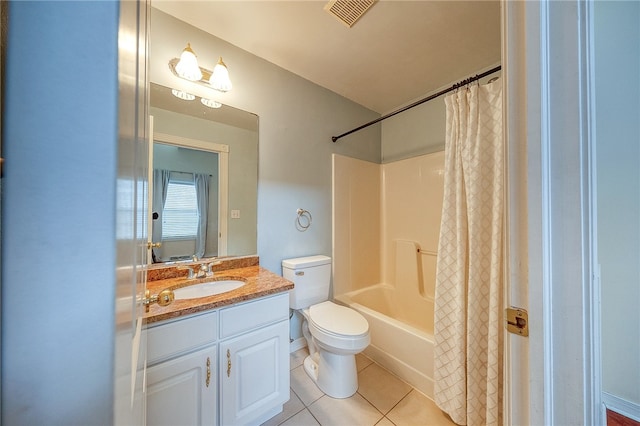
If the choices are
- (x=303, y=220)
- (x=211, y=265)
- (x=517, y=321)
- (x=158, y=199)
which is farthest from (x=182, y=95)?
(x=517, y=321)

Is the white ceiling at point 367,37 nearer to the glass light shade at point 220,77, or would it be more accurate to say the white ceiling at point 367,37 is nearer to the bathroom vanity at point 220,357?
the glass light shade at point 220,77

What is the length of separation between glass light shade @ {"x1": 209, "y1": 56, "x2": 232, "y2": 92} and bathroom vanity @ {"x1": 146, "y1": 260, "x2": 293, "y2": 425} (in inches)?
49.0

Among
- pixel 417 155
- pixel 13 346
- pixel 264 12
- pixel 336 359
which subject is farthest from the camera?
pixel 417 155

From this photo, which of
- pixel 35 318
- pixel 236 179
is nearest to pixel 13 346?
pixel 35 318

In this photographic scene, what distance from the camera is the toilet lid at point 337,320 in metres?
1.36

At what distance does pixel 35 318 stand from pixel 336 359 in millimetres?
1534

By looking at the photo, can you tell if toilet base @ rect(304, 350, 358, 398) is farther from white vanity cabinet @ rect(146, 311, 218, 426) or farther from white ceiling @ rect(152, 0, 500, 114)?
white ceiling @ rect(152, 0, 500, 114)

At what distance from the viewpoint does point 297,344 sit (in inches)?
73.2

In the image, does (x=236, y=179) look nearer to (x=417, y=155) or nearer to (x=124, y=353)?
(x=124, y=353)

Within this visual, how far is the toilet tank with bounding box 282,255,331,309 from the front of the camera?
1.68m

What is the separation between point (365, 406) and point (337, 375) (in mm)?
230

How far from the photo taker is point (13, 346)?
0.18m

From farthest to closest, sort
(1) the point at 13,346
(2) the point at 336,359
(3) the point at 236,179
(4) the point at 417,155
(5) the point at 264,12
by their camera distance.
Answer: (4) the point at 417,155 < (3) the point at 236,179 < (2) the point at 336,359 < (5) the point at 264,12 < (1) the point at 13,346

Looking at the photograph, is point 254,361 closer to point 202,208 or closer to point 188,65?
point 202,208
